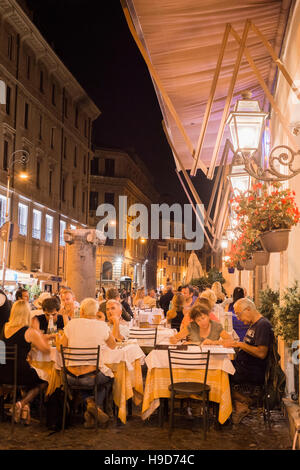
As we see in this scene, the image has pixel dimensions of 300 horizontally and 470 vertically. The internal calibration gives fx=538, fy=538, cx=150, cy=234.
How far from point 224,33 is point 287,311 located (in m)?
3.72

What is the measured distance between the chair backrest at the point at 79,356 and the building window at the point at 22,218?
102 ft

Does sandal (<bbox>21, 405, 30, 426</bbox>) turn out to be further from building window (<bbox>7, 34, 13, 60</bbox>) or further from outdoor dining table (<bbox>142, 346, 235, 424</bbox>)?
building window (<bbox>7, 34, 13, 60</bbox>)

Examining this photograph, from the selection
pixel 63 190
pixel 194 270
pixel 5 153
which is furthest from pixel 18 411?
pixel 63 190

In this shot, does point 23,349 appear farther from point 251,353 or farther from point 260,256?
point 260,256

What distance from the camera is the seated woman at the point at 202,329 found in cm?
782

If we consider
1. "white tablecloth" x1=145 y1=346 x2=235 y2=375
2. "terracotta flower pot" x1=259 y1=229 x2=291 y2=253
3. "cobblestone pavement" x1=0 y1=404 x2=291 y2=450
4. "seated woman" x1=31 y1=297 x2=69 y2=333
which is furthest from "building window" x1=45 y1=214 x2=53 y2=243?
"terracotta flower pot" x1=259 y1=229 x2=291 y2=253

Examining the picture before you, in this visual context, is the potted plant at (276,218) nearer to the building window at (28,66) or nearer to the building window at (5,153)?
the building window at (5,153)

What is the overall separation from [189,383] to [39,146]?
36.9m

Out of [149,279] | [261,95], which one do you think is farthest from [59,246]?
[149,279]

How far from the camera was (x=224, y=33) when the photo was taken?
7.14m

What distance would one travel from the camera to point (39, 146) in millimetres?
41562

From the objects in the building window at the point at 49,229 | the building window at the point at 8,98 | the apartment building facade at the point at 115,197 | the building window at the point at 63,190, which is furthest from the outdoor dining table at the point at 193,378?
the apartment building facade at the point at 115,197
